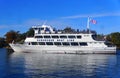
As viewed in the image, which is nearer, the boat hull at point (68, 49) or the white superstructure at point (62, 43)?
the boat hull at point (68, 49)

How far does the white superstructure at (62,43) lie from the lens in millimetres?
90875

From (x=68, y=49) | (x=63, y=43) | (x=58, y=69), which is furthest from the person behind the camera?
(x=63, y=43)

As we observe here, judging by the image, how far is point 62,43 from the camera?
9262 cm

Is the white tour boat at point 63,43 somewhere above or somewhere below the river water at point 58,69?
above

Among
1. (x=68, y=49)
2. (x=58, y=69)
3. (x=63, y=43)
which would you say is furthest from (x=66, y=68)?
(x=63, y=43)

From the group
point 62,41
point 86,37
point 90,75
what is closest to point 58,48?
point 62,41

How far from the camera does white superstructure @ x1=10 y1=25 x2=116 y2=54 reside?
9088 cm

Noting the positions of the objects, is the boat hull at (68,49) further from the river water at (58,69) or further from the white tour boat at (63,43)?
the river water at (58,69)

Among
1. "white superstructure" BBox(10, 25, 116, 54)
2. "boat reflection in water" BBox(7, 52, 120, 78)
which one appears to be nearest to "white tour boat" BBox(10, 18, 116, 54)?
"white superstructure" BBox(10, 25, 116, 54)

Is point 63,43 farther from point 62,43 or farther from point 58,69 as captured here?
point 58,69

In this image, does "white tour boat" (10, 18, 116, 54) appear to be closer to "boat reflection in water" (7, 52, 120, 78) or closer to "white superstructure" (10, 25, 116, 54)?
"white superstructure" (10, 25, 116, 54)

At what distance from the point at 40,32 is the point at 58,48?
21.8ft

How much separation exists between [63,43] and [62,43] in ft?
→ 0.89

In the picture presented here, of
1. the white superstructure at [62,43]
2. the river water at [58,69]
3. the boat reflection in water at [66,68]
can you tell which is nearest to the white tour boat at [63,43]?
the white superstructure at [62,43]
